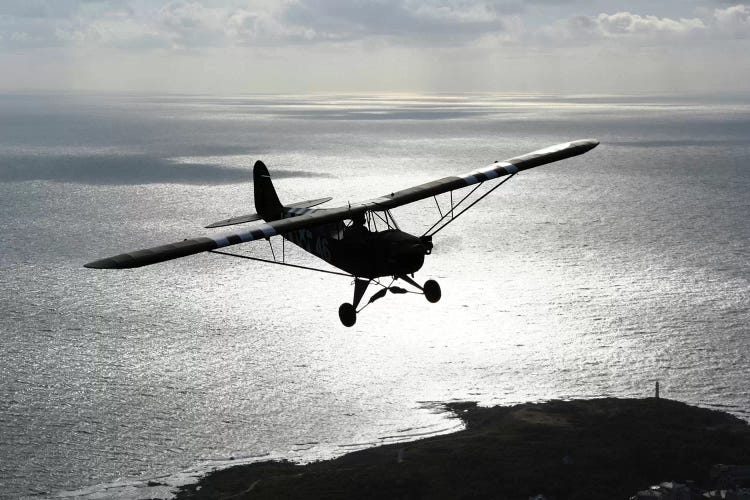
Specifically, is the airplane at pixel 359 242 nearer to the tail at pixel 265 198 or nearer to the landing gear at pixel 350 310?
the landing gear at pixel 350 310

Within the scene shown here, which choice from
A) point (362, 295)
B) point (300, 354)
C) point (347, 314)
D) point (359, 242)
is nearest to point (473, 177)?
point (359, 242)

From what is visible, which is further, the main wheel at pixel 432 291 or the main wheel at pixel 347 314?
the main wheel at pixel 347 314

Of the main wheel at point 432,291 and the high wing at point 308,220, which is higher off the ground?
the high wing at point 308,220

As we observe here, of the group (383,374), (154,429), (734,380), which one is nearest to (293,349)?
(383,374)

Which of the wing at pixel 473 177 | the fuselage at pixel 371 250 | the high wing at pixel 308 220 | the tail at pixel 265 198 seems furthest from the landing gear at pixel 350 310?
the tail at pixel 265 198

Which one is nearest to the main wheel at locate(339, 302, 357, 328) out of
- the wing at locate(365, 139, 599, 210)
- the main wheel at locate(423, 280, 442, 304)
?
the main wheel at locate(423, 280, 442, 304)
